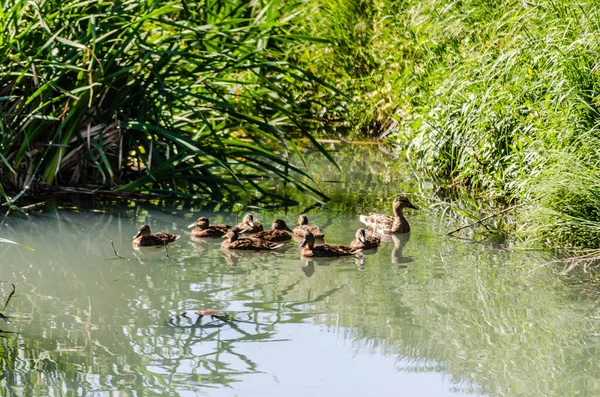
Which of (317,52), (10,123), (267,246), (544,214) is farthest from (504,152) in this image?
Result: (317,52)

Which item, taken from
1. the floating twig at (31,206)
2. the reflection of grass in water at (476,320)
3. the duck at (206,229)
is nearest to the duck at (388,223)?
the reflection of grass in water at (476,320)

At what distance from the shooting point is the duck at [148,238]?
24.2 ft

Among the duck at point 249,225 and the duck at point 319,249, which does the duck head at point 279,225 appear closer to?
the duck at point 249,225

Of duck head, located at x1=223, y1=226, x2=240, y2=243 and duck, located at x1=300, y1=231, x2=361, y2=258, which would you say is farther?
duck head, located at x1=223, y1=226, x2=240, y2=243

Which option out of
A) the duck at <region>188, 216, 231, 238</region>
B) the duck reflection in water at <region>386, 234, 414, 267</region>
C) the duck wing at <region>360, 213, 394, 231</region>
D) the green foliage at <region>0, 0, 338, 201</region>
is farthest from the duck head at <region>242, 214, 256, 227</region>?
the duck reflection in water at <region>386, 234, 414, 267</region>

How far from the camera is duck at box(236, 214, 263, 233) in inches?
310

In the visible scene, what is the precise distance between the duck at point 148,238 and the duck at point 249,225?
0.62 m

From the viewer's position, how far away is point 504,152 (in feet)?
29.0

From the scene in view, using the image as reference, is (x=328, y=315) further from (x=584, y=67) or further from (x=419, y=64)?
(x=419, y=64)

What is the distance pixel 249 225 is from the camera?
7891mm

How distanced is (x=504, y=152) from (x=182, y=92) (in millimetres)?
2718

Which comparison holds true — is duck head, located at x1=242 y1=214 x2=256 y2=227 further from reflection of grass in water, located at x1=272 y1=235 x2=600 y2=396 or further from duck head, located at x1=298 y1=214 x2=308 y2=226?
reflection of grass in water, located at x1=272 y1=235 x2=600 y2=396

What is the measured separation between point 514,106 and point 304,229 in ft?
6.68

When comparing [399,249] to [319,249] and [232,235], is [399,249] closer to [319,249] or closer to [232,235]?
[319,249]
